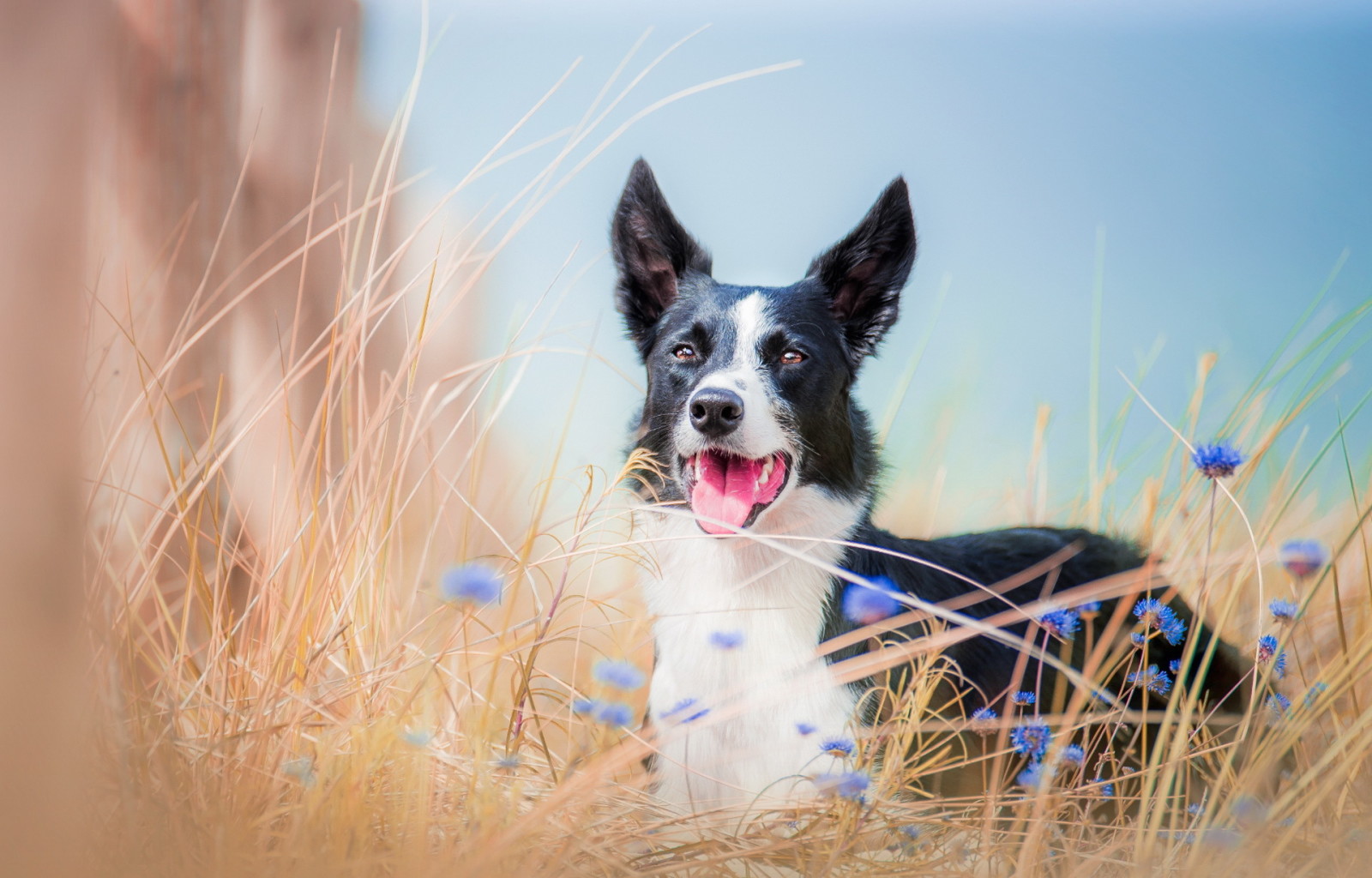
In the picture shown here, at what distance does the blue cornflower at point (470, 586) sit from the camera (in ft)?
4.93

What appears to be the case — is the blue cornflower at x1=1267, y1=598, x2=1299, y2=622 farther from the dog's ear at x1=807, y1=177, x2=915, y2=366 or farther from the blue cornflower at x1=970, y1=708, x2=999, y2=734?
the dog's ear at x1=807, y1=177, x2=915, y2=366

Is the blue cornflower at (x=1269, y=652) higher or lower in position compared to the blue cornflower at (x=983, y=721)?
higher

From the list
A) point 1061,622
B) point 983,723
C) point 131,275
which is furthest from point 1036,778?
point 131,275

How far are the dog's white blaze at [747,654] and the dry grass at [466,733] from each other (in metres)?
0.14

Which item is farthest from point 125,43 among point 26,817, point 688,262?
point 26,817

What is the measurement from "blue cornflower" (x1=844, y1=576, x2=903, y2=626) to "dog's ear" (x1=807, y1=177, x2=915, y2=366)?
0.83 m

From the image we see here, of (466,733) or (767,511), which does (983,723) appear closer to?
(767,511)

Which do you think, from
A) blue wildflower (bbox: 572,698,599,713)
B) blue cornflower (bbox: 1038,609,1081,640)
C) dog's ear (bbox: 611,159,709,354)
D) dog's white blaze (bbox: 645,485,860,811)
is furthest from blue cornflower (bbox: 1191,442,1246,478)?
dog's ear (bbox: 611,159,709,354)

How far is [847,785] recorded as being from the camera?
1.60 m

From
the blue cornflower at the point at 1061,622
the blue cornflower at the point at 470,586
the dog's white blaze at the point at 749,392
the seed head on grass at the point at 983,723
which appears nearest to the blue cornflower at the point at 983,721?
the seed head on grass at the point at 983,723

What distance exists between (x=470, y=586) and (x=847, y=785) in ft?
2.59

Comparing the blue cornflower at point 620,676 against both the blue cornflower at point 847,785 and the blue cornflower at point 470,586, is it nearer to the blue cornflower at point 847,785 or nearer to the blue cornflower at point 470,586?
the blue cornflower at point 470,586

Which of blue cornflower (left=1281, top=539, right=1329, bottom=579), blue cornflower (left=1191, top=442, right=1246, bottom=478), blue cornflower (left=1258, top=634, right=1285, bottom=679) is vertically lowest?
blue cornflower (left=1258, top=634, right=1285, bottom=679)

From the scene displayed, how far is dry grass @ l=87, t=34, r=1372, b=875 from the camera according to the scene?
153 cm
